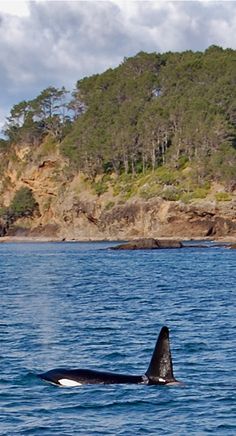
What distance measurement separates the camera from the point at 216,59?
167 m

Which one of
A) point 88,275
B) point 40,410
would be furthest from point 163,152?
point 40,410

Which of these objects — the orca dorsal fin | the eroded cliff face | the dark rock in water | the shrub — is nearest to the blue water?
the orca dorsal fin

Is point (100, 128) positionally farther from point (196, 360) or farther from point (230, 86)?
point (196, 360)

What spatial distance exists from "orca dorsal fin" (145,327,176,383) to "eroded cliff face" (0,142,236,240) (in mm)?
106136

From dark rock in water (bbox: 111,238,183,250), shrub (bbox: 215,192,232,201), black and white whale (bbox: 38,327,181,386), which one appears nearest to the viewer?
black and white whale (bbox: 38,327,181,386)

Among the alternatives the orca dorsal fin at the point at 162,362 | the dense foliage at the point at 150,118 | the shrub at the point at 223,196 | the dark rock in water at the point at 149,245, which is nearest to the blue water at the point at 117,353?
the orca dorsal fin at the point at 162,362

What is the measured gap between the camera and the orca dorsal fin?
18.8 meters

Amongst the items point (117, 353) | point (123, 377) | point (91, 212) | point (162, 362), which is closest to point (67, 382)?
point (123, 377)

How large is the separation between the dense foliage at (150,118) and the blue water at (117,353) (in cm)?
9539

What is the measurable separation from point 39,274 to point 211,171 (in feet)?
265

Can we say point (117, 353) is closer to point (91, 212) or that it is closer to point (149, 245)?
point (149, 245)

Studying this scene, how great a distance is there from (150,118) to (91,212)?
21989 millimetres

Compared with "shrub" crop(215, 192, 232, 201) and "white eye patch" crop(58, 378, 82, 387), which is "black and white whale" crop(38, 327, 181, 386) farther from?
"shrub" crop(215, 192, 232, 201)

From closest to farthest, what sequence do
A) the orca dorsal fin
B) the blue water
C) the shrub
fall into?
the blue water → the orca dorsal fin → the shrub
